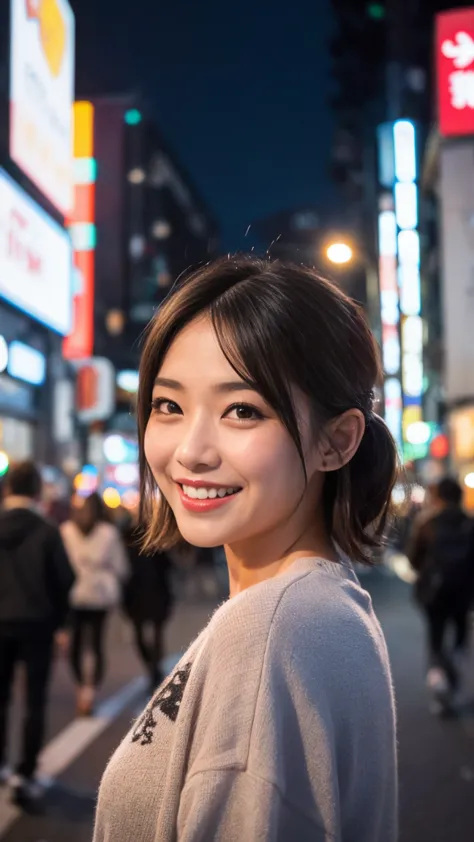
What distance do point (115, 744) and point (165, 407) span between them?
18.7 ft

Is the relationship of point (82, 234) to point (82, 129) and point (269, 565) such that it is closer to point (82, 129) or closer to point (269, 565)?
point (82, 129)

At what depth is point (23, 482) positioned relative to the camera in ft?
19.8

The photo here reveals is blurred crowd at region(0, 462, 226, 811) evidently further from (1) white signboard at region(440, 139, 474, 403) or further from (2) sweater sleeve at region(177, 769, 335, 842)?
(1) white signboard at region(440, 139, 474, 403)

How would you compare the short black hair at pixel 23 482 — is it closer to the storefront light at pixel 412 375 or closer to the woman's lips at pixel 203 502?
the woman's lips at pixel 203 502

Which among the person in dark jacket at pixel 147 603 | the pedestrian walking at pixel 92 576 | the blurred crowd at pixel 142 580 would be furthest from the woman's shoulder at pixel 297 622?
the person in dark jacket at pixel 147 603

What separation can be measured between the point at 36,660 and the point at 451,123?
15.1 m

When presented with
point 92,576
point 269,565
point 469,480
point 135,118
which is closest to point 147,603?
point 92,576

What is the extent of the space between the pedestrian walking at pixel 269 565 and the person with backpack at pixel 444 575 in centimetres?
662

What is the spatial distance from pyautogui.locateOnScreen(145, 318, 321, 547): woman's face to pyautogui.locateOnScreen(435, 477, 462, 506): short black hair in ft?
22.8

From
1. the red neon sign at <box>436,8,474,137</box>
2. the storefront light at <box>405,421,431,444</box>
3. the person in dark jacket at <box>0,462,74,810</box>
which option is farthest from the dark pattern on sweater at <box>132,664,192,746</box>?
the storefront light at <box>405,421,431,444</box>

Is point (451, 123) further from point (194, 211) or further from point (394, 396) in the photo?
point (194, 211)

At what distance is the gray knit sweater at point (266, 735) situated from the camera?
1.23 m

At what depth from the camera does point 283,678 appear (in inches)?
50.2

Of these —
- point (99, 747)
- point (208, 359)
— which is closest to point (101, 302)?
point (99, 747)
